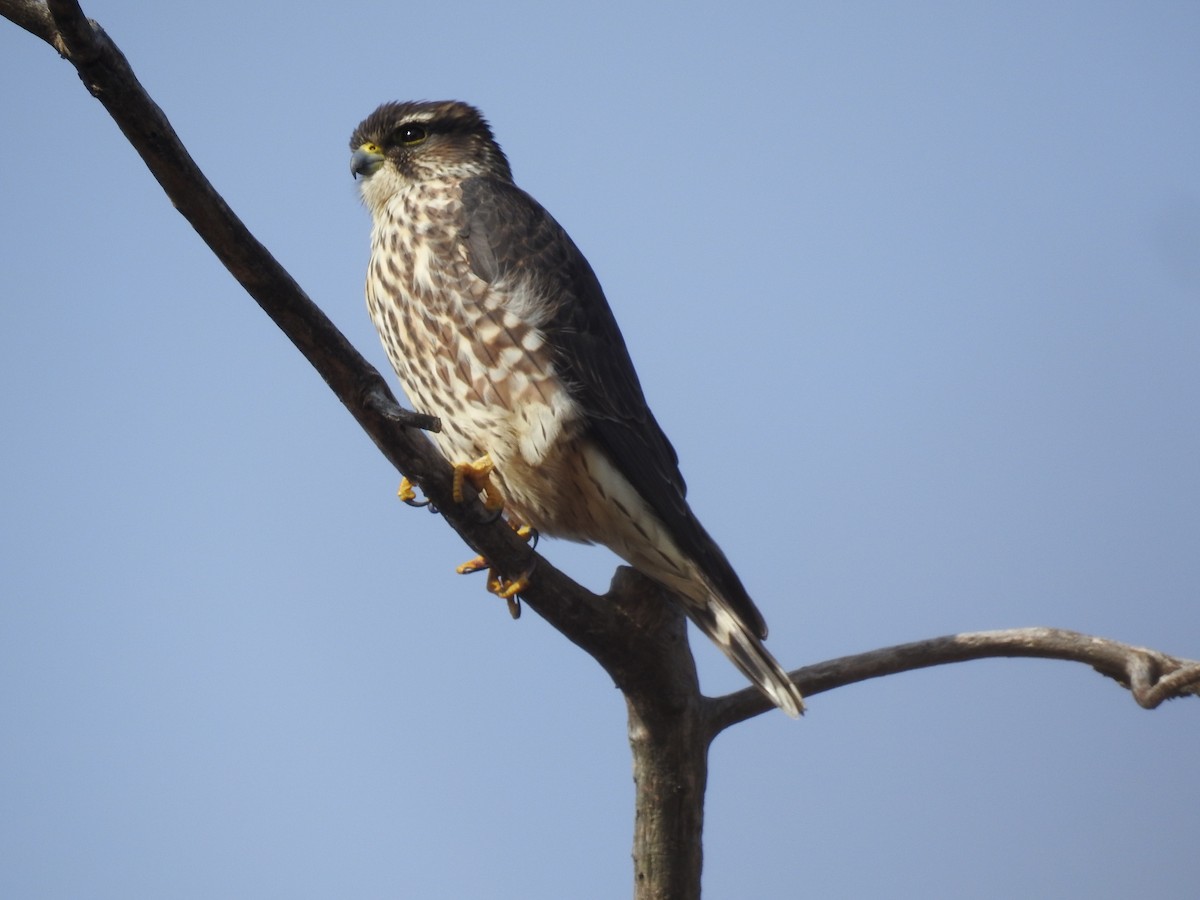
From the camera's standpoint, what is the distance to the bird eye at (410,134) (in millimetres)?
4574

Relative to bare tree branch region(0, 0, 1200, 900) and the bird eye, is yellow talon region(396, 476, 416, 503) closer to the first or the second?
bare tree branch region(0, 0, 1200, 900)

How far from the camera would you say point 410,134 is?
459 centimetres

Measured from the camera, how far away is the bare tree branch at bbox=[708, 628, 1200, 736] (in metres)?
3.27

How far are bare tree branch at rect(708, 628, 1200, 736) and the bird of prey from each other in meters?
0.12

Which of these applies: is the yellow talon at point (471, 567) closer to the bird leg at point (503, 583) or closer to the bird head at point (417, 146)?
the bird leg at point (503, 583)

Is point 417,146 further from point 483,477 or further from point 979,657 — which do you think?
point 979,657

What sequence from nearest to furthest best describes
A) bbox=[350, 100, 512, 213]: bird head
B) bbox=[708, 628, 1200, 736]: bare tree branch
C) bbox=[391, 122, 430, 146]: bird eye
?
bbox=[708, 628, 1200, 736]: bare tree branch, bbox=[350, 100, 512, 213]: bird head, bbox=[391, 122, 430, 146]: bird eye

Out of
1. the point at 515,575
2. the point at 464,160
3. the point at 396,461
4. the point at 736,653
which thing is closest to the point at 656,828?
the point at 736,653

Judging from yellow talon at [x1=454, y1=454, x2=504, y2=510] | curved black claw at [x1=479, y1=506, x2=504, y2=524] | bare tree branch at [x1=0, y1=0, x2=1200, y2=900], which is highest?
yellow talon at [x1=454, y1=454, x2=504, y2=510]

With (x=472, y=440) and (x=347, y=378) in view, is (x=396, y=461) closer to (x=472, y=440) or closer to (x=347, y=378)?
(x=347, y=378)

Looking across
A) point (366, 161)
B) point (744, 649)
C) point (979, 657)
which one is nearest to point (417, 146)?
point (366, 161)

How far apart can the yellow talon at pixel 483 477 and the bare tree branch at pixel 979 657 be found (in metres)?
0.83

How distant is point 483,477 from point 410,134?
1.66 m

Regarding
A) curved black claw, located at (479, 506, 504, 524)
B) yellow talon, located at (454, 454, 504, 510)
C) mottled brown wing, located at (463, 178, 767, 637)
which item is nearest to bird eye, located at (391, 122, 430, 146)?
mottled brown wing, located at (463, 178, 767, 637)
